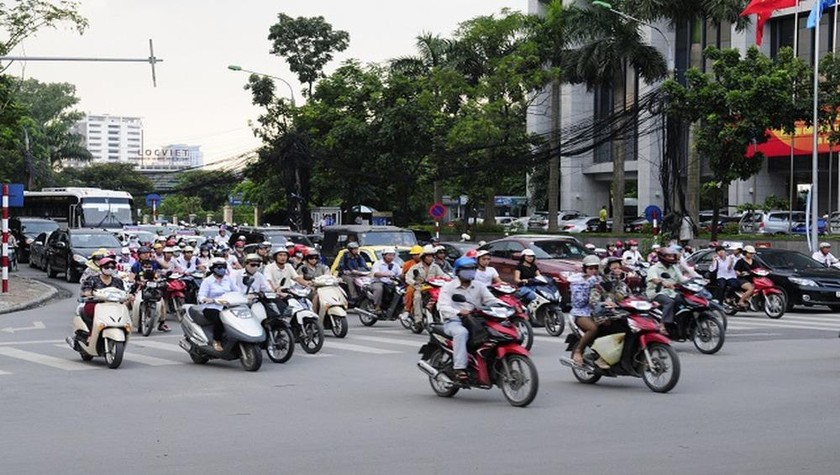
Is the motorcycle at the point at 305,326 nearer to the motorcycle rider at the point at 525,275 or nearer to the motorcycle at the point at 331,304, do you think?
the motorcycle at the point at 331,304

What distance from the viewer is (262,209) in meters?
75.1

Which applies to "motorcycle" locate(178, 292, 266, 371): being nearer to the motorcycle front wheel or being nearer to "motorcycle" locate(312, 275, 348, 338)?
"motorcycle" locate(312, 275, 348, 338)

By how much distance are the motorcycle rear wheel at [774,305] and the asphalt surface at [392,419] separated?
7.12 meters

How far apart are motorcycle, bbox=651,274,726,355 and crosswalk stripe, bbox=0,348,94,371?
814cm

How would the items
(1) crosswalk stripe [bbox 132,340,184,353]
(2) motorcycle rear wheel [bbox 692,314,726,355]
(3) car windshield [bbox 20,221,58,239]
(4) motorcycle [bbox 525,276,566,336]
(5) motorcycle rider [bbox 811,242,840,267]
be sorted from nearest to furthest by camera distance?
(2) motorcycle rear wheel [bbox 692,314,726,355]
(1) crosswalk stripe [bbox 132,340,184,353]
(4) motorcycle [bbox 525,276,566,336]
(5) motorcycle rider [bbox 811,242,840,267]
(3) car windshield [bbox 20,221,58,239]

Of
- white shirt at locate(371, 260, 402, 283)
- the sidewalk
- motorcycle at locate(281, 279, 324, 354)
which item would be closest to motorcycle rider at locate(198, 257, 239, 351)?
motorcycle at locate(281, 279, 324, 354)

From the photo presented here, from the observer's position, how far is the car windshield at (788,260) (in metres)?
26.6

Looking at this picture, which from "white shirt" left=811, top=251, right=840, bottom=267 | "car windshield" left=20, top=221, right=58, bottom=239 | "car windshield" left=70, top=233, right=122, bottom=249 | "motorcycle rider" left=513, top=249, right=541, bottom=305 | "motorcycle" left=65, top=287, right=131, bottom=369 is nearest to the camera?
"motorcycle" left=65, top=287, right=131, bottom=369

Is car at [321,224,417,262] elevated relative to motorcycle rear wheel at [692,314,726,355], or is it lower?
elevated

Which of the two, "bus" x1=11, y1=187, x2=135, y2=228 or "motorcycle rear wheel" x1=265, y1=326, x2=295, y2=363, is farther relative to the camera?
"bus" x1=11, y1=187, x2=135, y2=228

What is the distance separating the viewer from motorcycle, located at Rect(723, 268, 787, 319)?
953 inches

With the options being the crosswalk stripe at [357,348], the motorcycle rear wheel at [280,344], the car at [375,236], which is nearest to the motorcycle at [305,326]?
the crosswalk stripe at [357,348]

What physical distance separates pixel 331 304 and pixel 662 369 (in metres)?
8.06

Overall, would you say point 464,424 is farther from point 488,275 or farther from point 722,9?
point 722,9
